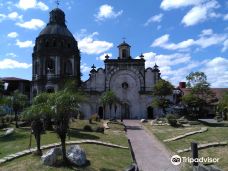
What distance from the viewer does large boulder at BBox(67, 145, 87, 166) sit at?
18.2 meters

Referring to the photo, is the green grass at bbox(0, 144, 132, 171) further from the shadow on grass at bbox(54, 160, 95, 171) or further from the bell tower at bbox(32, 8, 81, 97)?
the bell tower at bbox(32, 8, 81, 97)

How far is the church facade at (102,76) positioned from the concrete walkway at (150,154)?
939 inches

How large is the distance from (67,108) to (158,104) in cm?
3373

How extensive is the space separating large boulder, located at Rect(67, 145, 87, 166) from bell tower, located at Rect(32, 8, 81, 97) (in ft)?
118

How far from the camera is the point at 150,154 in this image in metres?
23.9

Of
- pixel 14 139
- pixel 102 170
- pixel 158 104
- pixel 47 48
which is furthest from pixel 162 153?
pixel 47 48

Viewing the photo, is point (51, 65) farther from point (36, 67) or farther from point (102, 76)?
point (102, 76)

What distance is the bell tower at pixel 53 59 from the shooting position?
Answer: 5609cm

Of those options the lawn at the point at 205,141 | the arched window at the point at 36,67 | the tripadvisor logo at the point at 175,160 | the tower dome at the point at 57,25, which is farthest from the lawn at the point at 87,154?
the tower dome at the point at 57,25

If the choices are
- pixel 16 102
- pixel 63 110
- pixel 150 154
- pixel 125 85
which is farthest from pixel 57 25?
pixel 63 110

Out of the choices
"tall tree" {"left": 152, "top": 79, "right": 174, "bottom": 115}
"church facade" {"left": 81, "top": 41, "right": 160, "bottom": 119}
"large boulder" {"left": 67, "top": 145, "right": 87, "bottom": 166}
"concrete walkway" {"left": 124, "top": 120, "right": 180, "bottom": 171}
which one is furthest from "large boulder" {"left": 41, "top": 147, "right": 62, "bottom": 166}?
"church facade" {"left": 81, "top": 41, "right": 160, "bottom": 119}

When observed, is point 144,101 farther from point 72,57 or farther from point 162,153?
point 162,153

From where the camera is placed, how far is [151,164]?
20922 millimetres

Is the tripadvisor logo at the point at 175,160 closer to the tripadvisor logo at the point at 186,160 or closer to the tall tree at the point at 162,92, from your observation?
the tripadvisor logo at the point at 186,160
